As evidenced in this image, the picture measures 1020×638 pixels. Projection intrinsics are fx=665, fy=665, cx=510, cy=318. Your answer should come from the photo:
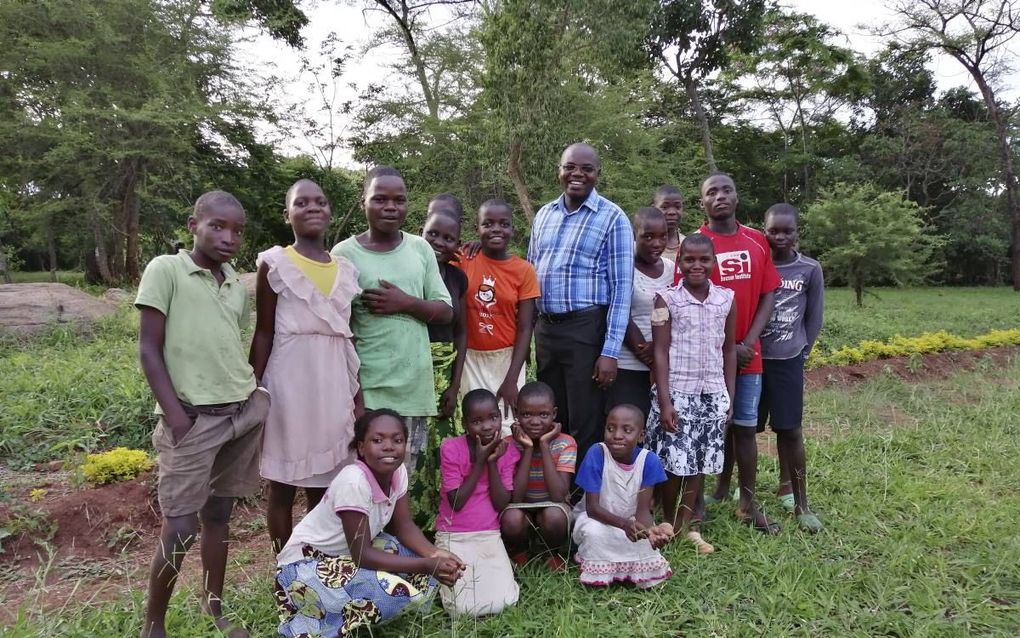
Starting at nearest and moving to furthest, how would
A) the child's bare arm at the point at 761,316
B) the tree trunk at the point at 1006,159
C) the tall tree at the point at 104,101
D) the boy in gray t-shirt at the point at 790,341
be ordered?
the child's bare arm at the point at 761,316 < the boy in gray t-shirt at the point at 790,341 < the tall tree at the point at 104,101 < the tree trunk at the point at 1006,159

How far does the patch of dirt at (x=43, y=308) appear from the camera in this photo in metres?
7.48

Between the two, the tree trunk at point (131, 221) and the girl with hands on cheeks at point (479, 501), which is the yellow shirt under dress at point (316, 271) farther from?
the tree trunk at point (131, 221)

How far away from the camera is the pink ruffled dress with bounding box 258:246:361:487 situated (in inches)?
95.0

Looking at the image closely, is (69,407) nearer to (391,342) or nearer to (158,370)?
(158,370)

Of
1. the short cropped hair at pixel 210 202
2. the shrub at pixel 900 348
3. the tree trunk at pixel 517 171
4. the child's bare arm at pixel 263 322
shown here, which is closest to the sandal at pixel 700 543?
the child's bare arm at pixel 263 322

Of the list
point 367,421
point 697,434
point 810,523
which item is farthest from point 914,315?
point 367,421

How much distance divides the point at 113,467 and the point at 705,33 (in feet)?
58.0

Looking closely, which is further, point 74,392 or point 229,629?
point 74,392

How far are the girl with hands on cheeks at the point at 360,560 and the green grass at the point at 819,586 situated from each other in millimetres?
188

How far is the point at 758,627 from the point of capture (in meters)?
2.37

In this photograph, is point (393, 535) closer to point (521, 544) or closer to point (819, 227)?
point (521, 544)

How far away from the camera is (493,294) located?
2.89 metres

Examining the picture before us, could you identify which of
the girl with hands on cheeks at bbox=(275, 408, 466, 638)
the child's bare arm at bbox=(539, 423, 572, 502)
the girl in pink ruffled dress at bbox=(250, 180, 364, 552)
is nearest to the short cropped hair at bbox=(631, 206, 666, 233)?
the child's bare arm at bbox=(539, 423, 572, 502)

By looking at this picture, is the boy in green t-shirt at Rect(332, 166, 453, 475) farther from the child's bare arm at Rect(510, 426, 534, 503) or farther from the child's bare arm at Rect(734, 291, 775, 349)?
the child's bare arm at Rect(734, 291, 775, 349)
